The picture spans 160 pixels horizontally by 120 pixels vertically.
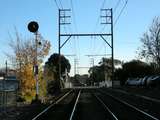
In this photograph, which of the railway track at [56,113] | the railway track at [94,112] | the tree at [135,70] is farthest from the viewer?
the tree at [135,70]

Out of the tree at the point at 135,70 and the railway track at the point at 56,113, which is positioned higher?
the tree at the point at 135,70

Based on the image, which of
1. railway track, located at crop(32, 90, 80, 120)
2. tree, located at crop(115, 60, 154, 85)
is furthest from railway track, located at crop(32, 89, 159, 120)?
tree, located at crop(115, 60, 154, 85)

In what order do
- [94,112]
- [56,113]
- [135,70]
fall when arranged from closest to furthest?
1. [56,113]
2. [94,112]
3. [135,70]

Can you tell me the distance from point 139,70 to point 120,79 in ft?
37.7

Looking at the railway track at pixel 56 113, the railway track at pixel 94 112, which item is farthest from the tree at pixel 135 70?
the railway track at pixel 56 113

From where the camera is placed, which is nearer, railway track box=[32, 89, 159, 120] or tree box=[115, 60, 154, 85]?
railway track box=[32, 89, 159, 120]

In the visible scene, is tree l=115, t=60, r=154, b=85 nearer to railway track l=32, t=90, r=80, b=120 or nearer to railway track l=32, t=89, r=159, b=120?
railway track l=32, t=89, r=159, b=120

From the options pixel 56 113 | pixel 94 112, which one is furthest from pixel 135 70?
pixel 56 113

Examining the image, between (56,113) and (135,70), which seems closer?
(56,113)

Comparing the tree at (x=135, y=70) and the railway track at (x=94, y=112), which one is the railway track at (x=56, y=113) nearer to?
the railway track at (x=94, y=112)

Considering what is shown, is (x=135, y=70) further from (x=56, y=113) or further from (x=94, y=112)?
(x=56, y=113)

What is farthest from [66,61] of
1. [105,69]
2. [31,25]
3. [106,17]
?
[31,25]

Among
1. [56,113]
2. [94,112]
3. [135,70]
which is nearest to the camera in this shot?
[56,113]

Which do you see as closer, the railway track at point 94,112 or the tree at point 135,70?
the railway track at point 94,112
